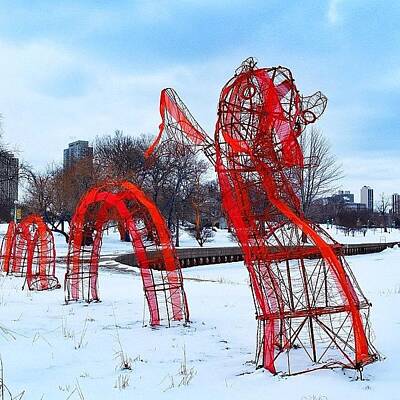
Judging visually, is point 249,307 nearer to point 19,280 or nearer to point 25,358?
point 25,358

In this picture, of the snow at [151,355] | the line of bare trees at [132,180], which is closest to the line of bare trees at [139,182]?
the line of bare trees at [132,180]

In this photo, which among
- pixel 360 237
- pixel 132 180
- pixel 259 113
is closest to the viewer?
pixel 259 113

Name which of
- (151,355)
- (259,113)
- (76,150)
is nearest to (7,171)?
(76,150)

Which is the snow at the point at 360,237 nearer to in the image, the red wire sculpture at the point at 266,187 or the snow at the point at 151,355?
Result: the snow at the point at 151,355

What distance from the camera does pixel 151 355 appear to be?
6633mm

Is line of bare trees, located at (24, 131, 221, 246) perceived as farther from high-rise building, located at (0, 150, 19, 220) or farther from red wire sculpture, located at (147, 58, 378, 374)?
red wire sculpture, located at (147, 58, 378, 374)

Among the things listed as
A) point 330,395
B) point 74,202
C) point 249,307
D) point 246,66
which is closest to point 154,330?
point 249,307

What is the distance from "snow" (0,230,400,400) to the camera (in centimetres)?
502

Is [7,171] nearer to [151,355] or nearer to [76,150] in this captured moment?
[76,150]

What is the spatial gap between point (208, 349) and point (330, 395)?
2474 mm

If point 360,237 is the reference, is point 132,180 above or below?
above

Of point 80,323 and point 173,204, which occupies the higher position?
point 173,204

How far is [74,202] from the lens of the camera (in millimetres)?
36625

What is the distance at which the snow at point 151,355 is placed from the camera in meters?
5.02
